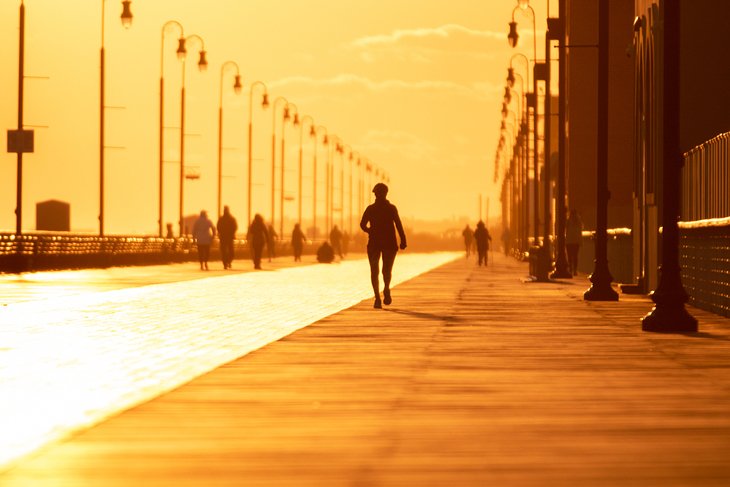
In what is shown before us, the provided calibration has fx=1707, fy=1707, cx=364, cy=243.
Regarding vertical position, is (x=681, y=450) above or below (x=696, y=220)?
below

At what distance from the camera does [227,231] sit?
2184 inches

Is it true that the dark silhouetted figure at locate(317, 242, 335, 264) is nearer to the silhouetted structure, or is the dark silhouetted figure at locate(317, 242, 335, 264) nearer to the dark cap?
the silhouetted structure

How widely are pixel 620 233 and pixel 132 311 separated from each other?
56.0 ft

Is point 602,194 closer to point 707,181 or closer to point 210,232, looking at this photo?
point 707,181

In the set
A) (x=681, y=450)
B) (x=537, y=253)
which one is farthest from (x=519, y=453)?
(x=537, y=253)

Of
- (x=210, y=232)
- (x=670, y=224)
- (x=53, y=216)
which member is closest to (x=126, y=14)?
(x=210, y=232)

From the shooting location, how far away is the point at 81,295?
102ft

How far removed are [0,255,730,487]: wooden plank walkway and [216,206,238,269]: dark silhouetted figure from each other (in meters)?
35.9

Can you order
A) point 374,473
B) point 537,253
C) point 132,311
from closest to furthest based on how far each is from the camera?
point 374,473 → point 132,311 → point 537,253

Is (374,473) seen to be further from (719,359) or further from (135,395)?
(719,359)

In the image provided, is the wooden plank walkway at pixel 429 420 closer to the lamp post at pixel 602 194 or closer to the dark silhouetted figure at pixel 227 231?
the lamp post at pixel 602 194

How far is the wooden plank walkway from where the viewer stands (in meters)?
8.42

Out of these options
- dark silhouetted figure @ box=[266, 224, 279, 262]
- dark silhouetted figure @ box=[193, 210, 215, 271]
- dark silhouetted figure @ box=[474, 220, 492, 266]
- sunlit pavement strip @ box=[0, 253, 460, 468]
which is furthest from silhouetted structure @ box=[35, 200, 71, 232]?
sunlit pavement strip @ box=[0, 253, 460, 468]

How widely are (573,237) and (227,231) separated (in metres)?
11.7
